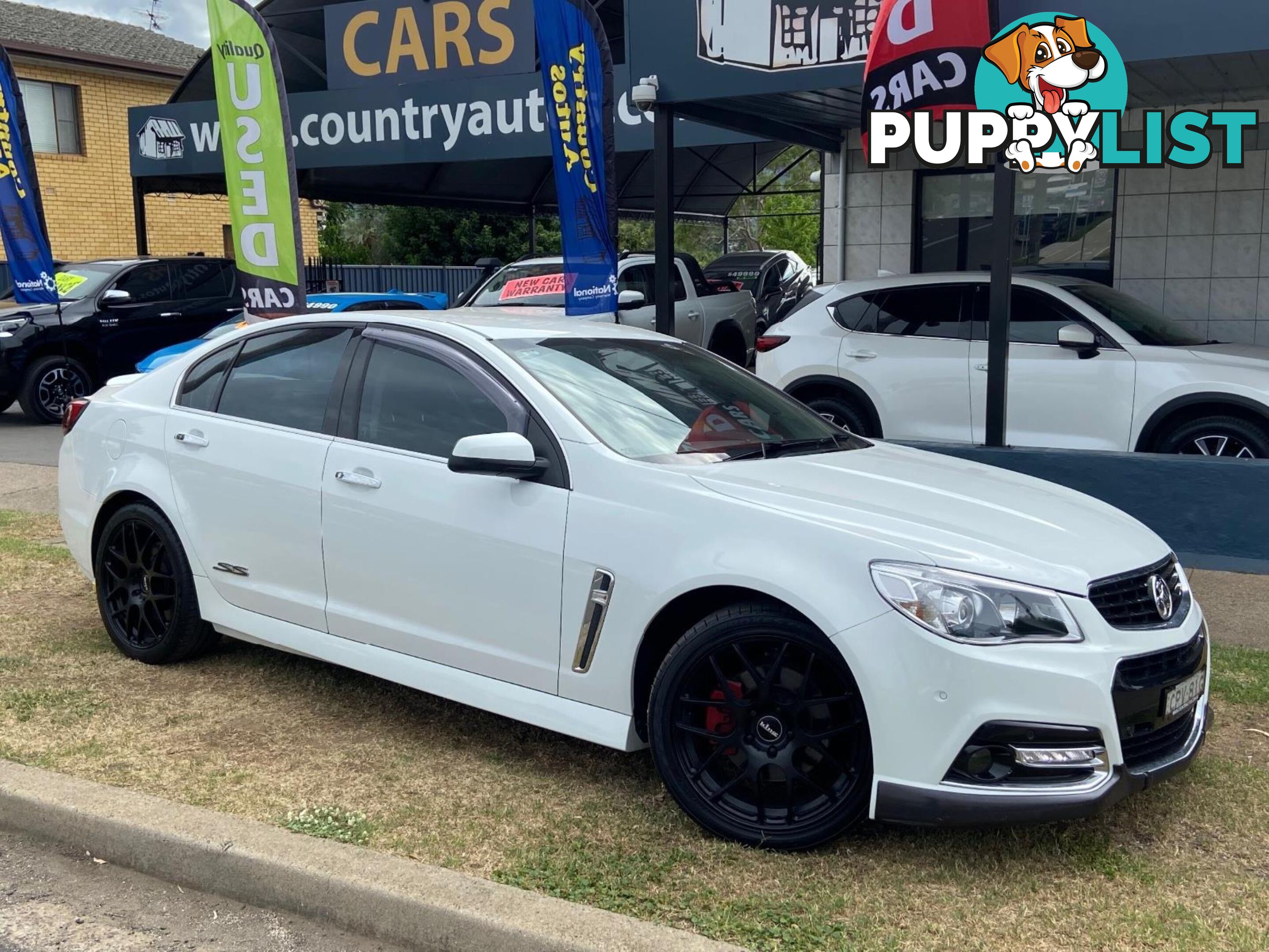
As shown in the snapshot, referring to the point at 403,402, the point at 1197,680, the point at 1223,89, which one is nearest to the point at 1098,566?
the point at 1197,680

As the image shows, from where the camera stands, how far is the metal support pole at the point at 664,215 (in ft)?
29.0

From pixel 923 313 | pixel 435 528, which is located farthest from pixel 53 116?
pixel 435 528

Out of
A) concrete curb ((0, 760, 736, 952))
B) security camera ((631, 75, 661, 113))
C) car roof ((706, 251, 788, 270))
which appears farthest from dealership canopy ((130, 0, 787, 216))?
concrete curb ((0, 760, 736, 952))

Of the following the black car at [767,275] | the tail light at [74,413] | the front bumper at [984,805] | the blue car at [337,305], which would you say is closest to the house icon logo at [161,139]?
the blue car at [337,305]

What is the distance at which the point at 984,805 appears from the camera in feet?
11.2

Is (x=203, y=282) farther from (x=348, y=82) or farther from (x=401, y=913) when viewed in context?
(x=401, y=913)

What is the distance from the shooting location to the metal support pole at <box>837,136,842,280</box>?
12516mm

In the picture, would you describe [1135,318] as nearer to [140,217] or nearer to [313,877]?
[313,877]

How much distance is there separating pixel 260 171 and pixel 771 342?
3925 mm

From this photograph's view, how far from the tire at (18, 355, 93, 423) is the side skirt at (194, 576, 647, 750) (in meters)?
10.0

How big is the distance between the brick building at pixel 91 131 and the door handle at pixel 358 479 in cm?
2198

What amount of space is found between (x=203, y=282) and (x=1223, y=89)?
38.4ft

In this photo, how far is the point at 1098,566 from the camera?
364 cm

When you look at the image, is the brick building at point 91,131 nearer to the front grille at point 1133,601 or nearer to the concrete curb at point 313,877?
the concrete curb at point 313,877
